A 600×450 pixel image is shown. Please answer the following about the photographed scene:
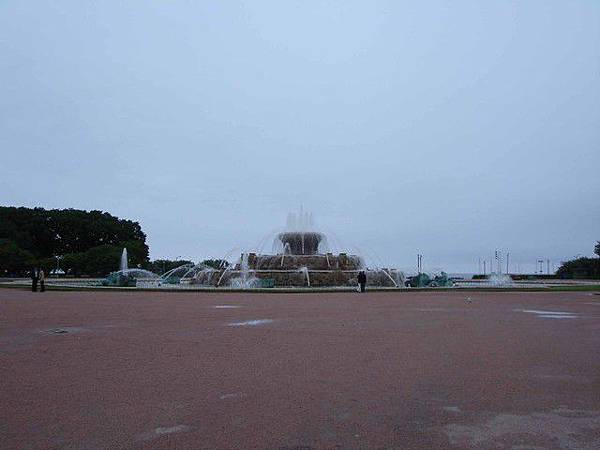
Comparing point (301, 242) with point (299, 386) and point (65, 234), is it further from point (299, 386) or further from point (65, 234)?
point (65, 234)

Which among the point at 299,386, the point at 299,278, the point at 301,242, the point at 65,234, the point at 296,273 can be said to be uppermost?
the point at 65,234

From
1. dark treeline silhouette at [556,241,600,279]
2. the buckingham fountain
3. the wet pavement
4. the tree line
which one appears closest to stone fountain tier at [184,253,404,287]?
the buckingham fountain

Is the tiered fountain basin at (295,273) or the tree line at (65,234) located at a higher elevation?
the tree line at (65,234)

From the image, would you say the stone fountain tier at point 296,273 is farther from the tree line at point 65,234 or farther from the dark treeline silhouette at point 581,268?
the dark treeline silhouette at point 581,268

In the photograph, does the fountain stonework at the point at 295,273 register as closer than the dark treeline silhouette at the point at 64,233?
Yes

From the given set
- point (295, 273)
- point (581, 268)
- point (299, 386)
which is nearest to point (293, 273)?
point (295, 273)

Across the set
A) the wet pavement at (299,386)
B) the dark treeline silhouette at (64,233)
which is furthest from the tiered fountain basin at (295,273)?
the dark treeline silhouette at (64,233)

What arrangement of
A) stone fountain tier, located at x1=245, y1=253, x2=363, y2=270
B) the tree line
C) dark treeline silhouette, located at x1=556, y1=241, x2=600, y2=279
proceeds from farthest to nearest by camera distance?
the tree line
dark treeline silhouette, located at x1=556, y1=241, x2=600, y2=279
stone fountain tier, located at x1=245, y1=253, x2=363, y2=270

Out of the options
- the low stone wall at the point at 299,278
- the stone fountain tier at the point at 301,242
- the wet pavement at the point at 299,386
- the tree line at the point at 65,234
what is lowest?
the wet pavement at the point at 299,386

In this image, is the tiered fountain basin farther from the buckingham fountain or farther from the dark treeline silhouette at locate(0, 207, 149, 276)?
the dark treeline silhouette at locate(0, 207, 149, 276)

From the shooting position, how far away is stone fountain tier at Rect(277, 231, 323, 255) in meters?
44.9

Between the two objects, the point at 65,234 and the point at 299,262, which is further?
the point at 65,234

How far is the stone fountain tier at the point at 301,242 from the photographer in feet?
147

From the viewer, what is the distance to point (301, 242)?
45.0 metres
